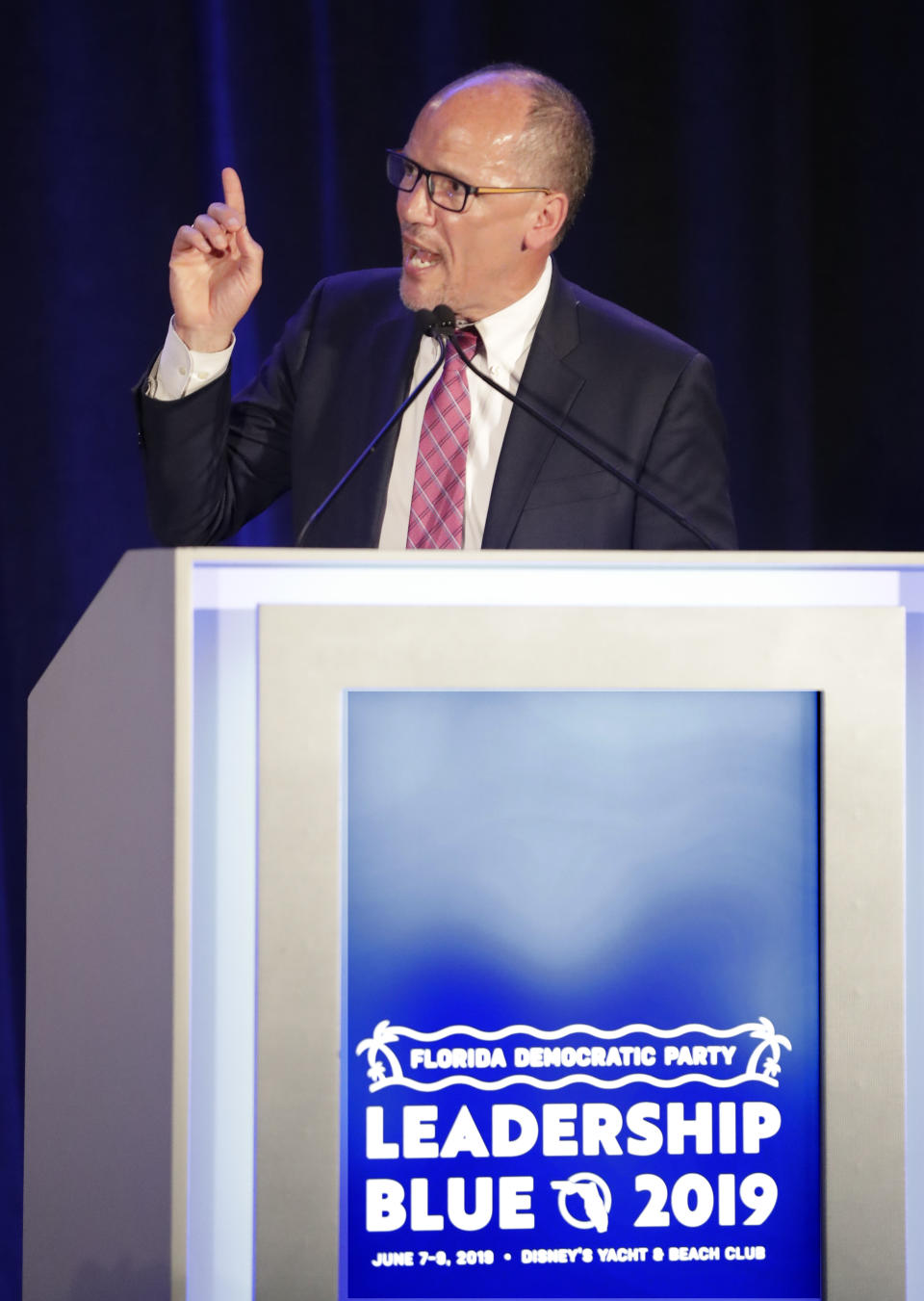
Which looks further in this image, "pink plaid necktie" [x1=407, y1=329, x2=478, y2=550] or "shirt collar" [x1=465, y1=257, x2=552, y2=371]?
"shirt collar" [x1=465, y1=257, x2=552, y2=371]

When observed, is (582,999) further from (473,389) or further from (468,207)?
(468,207)

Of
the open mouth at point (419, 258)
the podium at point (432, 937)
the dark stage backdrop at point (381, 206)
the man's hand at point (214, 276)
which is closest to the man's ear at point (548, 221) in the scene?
the open mouth at point (419, 258)

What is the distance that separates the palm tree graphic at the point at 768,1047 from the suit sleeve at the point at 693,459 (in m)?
0.73

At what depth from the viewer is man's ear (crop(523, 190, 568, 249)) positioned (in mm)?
1484

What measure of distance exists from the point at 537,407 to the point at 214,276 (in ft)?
1.22

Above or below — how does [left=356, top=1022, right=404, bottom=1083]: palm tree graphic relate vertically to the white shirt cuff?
below

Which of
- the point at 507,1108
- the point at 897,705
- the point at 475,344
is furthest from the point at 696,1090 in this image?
the point at 475,344

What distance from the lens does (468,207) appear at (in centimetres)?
141

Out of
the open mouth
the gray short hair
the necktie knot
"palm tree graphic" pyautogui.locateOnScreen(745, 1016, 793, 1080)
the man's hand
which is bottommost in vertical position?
"palm tree graphic" pyautogui.locateOnScreen(745, 1016, 793, 1080)

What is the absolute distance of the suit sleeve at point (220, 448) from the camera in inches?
48.7

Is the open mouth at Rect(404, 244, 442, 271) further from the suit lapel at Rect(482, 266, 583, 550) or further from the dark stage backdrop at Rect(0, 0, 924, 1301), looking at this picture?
the dark stage backdrop at Rect(0, 0, 924, 1301)

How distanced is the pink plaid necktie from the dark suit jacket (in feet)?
0.11

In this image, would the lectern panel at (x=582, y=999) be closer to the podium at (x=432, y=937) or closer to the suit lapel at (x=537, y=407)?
the podium at (x=432, y=937)

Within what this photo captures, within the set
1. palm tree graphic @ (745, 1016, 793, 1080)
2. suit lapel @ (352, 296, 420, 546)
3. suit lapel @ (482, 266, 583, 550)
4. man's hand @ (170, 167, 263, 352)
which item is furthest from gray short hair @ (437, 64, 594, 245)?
palm tree graphic @ (745, 1016, 793, 1080)
